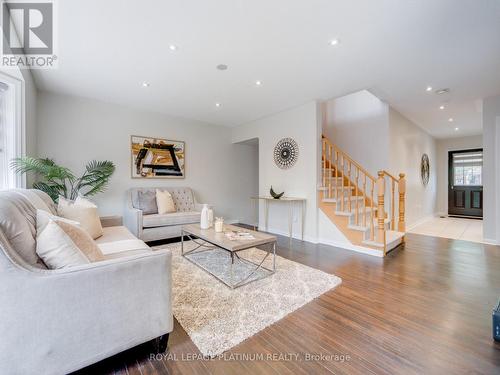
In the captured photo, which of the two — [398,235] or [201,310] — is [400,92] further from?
[201,310]

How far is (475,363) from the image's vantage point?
4.37ft

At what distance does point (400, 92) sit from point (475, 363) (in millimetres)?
3686

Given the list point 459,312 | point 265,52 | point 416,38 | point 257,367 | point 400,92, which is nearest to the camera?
point 257,367

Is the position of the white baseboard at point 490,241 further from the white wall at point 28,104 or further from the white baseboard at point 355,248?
the white wall at point 28,104

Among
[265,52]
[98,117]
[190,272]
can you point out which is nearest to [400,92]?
[265,52]

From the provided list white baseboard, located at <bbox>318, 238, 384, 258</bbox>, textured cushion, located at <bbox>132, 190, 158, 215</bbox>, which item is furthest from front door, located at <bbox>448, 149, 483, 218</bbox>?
textured cushion, located at <bbox>132, 190, 158, 215</bbox>

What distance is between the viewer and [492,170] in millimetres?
3830

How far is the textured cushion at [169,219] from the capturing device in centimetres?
Result: 372

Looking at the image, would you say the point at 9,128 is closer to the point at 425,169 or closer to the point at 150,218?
the point at 150,218

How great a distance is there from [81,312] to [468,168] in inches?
376

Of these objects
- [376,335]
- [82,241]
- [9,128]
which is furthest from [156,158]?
[376,335]

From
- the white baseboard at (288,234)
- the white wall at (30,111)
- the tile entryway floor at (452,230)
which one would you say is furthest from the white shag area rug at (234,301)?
the tile entryway floor at (452,230)

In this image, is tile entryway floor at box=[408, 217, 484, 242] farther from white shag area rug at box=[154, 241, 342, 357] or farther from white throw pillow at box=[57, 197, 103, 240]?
white throw pillow at box=[57, 197, 103, 240]

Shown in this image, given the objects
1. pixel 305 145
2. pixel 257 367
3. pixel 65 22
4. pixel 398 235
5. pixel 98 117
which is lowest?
pixel 257 367
